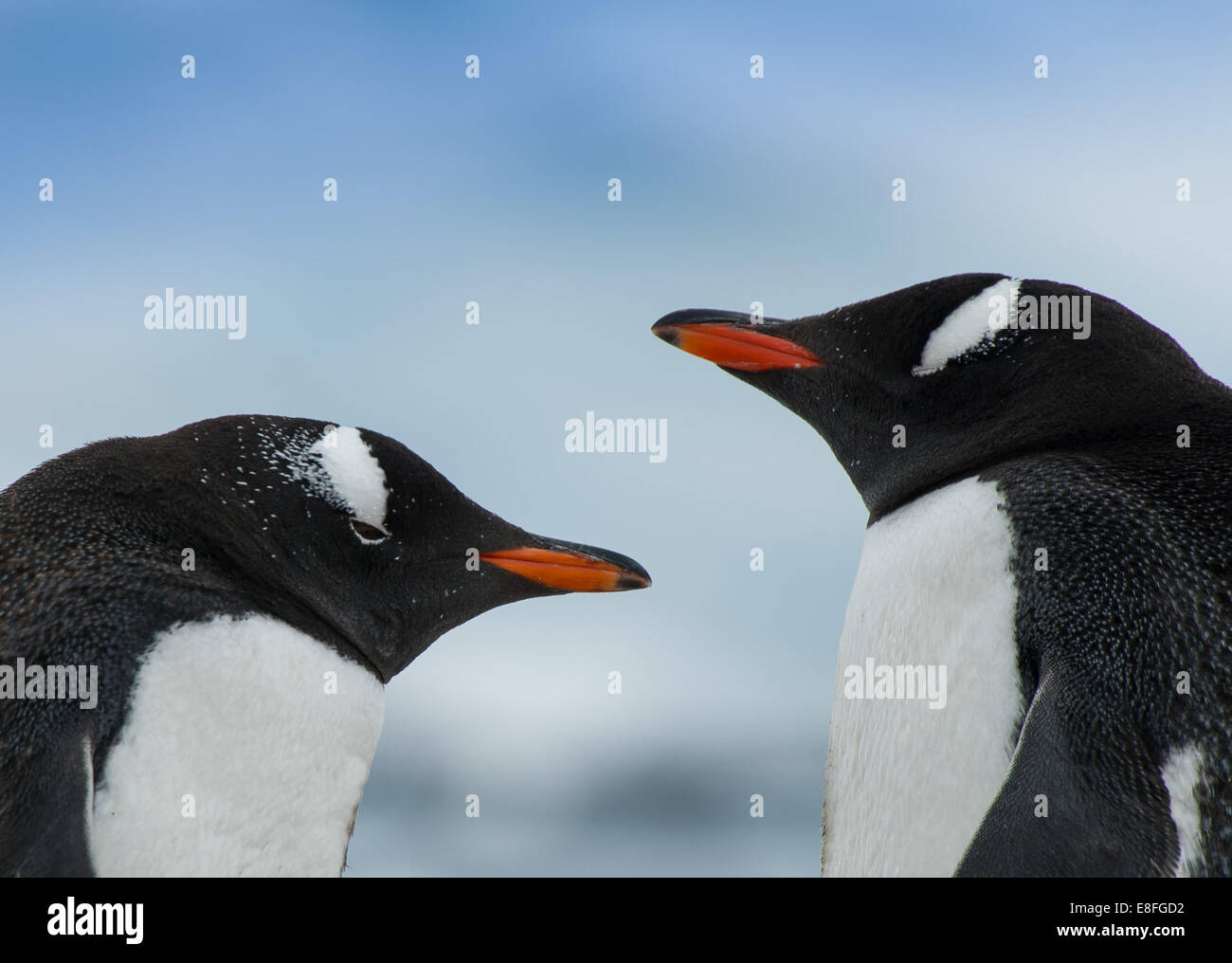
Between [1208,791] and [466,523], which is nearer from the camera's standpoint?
[1208,791]

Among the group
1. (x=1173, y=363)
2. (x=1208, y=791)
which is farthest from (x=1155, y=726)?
(x=1173, y=363)

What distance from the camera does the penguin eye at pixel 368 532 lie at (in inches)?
115

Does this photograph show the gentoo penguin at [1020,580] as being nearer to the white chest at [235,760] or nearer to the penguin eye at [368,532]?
the penguin eye at [368,532]

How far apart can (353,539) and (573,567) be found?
52 cm

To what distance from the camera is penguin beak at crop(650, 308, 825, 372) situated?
123 inches

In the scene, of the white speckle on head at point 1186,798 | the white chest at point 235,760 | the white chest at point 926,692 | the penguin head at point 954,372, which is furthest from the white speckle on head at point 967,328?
the white chest at point 235,760

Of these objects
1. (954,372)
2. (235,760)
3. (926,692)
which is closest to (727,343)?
(954,372)

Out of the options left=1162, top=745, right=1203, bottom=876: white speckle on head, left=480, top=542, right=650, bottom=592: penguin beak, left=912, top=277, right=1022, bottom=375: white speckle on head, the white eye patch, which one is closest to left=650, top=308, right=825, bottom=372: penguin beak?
left=912, top=277, right=1022, bottom=375: white speckle on head

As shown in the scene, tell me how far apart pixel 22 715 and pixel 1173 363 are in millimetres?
2229

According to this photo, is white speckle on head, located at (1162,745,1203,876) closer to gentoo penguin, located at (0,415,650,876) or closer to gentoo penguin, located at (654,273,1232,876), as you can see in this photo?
gentoo penguin, located at (654,273,1232,876)
